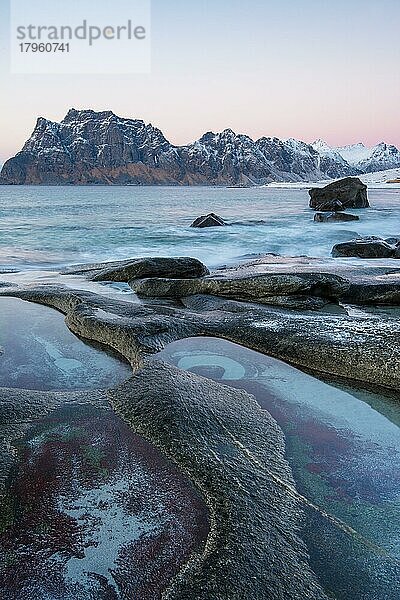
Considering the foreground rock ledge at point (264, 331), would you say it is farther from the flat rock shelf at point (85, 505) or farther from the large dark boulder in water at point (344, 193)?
the large dark boulder in water at point (344, 193)

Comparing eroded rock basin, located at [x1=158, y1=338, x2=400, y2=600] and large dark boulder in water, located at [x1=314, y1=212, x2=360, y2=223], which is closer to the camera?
eroded rock basin, located at [x1=158, y1=338, x2=400, y2=600]

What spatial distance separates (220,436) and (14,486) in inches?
49.1

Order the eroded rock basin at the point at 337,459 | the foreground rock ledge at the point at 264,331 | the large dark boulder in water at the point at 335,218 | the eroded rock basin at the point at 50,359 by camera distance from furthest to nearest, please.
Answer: the large dark boulder in water at the point at 335,218, the foreground rock ledge at the point at 264,331, the eroded rock basin at the point at 50,359, the eroded rock basin at the point at 337,459

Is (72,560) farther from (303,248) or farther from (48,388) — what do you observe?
(303,248)

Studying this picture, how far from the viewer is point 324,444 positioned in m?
3.21

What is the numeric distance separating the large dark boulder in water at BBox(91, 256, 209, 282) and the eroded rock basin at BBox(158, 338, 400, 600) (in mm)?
4146

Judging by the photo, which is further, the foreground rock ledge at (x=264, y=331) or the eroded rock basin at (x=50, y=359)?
the foreground rock ledge at (x=264, y=331)

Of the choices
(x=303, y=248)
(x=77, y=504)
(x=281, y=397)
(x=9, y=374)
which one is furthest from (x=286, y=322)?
(x=303, y=248)

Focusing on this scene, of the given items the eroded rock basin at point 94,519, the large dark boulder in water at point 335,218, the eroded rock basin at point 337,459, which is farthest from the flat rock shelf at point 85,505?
the large dark boulder in water at point 335,218

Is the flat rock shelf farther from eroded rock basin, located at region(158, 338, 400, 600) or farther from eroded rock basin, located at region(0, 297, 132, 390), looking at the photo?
A: eroded rock basin, located at region(158, 338, 400, 600)

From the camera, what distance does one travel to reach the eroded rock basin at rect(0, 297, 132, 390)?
4258 mm

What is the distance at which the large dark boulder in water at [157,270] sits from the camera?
913cm

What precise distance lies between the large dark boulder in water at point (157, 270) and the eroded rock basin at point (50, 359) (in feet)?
9.83

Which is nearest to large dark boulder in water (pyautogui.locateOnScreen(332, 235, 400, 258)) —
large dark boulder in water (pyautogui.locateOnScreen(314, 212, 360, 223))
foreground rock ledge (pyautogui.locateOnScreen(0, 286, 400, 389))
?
foreground rock ledge (pyautogui.locateOnScreen(0, 286, 400, 389))
